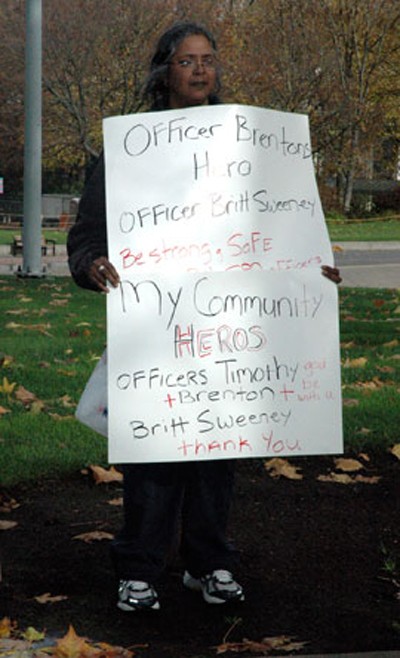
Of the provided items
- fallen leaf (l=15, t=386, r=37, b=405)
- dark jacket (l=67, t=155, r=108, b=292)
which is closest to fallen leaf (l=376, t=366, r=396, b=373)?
fallen leaf (l=15, t=386, r=37, b=405)

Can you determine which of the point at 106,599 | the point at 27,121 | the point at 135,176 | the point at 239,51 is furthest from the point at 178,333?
the point at 239,51

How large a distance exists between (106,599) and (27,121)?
13.9m

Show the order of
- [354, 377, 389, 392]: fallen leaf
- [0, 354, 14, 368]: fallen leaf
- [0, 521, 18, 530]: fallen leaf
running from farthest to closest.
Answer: [0, 354, 14, 368]: fallen leaf → [354, 377, 389, 392]: fallen leaf → [0, 521, 18, 530]: fallen leaf

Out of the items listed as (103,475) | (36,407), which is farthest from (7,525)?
(36,407)

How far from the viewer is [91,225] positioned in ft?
14.1

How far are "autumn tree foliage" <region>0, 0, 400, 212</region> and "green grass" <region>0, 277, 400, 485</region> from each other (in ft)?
80.7

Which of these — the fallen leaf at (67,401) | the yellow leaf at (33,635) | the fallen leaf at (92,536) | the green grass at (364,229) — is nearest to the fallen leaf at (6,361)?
the fallen leaf at (67,401)

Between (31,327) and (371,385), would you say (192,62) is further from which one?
(31,327)

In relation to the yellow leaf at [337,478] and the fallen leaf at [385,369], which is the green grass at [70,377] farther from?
the yellow leaf at [337,478]

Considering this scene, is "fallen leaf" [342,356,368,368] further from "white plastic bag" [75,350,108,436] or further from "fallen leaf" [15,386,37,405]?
"white plastic bag" [75,350,108,436]

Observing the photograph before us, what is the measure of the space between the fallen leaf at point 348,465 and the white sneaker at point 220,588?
1927 mm

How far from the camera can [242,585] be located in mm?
4703

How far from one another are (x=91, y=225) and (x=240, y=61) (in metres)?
38.9

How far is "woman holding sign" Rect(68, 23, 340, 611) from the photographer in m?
4.20
